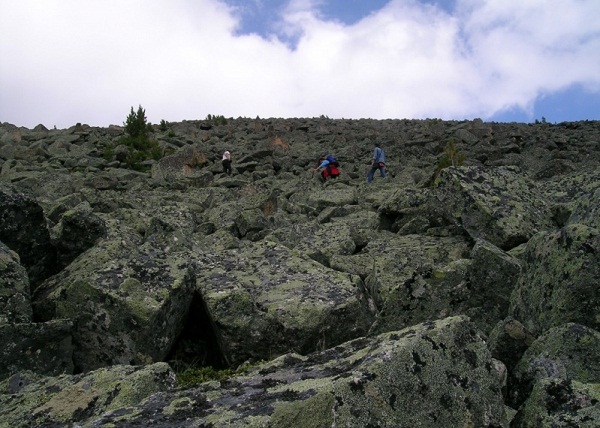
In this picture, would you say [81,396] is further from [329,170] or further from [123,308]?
[329,170]

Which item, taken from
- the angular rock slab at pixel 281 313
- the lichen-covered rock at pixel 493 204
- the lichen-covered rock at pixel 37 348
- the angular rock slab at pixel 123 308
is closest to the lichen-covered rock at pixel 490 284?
the angular rock slab at pixel 281 313

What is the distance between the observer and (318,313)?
680 centimetres

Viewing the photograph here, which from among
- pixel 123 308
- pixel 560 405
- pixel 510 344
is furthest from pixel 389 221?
pixel 560 405

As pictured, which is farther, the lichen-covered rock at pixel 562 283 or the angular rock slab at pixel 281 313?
the angular rock slab at pixel 281 313

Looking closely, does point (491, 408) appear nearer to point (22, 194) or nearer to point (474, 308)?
point (474, 308)

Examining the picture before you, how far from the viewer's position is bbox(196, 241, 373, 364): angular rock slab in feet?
22.1

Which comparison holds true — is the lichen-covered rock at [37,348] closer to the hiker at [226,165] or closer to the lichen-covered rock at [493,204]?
the lichen-covered rock at [493,204]

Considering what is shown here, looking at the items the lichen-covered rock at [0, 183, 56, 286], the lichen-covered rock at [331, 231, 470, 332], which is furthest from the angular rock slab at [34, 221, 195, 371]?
the lichen-covered rock at [331, 231, 470, 332]

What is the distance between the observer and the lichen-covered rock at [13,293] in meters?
6.41

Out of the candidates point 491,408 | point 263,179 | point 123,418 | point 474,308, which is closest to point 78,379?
point 123,418

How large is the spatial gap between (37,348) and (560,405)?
4.65 meters

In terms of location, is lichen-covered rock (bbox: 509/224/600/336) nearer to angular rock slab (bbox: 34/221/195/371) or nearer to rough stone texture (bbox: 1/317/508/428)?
rough stone texture (bbox: 1/317/508/428)

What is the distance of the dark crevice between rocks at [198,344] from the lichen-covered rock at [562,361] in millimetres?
3379

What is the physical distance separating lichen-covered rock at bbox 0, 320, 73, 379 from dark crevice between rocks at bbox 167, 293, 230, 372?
1.22m
